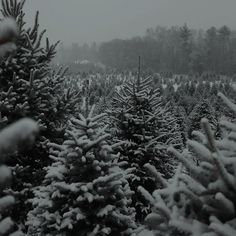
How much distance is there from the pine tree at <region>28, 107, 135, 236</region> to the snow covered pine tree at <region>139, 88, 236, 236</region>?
201 centimetres

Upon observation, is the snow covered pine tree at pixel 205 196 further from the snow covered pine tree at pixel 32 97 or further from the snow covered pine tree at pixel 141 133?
the snow covered pine tree at pixel 141 133

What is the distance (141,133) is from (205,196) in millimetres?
7529

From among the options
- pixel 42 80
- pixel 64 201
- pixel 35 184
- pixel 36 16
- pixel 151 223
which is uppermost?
pixel 36 16

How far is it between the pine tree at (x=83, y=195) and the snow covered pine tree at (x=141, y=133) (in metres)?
3.72

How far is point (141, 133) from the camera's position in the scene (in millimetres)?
10273

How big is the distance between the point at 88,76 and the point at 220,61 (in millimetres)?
43625

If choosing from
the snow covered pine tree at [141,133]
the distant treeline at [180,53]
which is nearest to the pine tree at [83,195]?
the snow covered pine tree at [141,133]

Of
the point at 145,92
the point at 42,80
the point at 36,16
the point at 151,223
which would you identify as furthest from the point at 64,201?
the point at 145,92

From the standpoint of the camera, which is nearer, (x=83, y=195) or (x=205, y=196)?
(x=205, y=196)

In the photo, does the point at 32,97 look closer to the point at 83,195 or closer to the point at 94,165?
the point at 94,165

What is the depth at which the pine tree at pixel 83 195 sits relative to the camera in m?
5.07

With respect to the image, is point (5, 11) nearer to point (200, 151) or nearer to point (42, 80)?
point (42, 80)

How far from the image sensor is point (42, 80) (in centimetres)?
830

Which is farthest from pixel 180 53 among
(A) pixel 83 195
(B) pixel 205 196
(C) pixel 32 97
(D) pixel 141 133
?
(B) pixel 205 196
